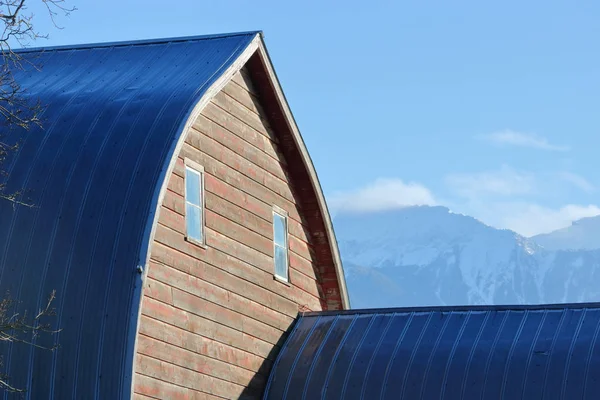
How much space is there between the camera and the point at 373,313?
2516cm

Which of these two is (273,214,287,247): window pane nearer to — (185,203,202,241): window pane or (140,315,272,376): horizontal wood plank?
(140,315,272,376): horizontal wood plank

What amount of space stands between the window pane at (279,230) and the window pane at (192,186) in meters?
3.05

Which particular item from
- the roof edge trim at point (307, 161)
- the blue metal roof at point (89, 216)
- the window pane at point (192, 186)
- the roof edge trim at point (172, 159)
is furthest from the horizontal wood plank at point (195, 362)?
the roof edge trim at point (307, 161)

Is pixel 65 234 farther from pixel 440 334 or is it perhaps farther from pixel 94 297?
pixel 440 334

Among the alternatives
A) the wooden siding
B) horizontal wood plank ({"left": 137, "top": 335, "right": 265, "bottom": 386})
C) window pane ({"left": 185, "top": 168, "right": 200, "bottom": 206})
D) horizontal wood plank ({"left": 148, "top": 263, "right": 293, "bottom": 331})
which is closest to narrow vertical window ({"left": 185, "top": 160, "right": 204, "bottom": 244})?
window pane ({"left": 185, "top": 168, "right": 200, "bottom": 206})

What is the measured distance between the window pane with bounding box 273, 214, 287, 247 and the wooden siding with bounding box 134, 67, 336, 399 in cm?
21

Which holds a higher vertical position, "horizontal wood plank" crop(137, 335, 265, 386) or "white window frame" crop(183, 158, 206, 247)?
"white window frame" crop(183, 158, 206, 247)

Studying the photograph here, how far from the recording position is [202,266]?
889 inches

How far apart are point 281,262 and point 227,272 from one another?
95.2 inches

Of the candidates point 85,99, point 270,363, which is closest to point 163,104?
point 85,99

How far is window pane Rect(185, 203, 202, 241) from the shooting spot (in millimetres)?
22281

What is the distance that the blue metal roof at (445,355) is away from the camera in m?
22.2

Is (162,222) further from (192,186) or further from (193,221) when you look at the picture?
(192,186)

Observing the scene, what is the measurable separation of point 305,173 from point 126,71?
4.39 m
